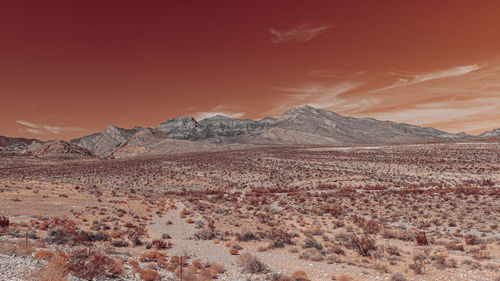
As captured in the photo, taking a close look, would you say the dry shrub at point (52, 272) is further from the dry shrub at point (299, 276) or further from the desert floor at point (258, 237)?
the dry shrub at point (299, 276)

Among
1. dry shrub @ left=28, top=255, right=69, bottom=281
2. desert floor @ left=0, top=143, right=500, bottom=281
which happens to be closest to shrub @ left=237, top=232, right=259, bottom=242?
desert floor @ left=0, top=143, right=500, bottom=281

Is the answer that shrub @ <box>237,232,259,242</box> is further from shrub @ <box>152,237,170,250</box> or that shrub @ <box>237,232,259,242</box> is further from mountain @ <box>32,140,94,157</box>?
mountain @ <box>32,140,94,157</box>

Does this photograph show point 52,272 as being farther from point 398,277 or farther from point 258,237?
point 398,277

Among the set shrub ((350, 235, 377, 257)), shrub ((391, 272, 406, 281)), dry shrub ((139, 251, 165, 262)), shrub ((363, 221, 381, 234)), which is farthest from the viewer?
shrub ((363, 221, 381, 234))

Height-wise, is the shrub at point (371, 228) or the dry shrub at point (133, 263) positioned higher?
the dry shrub at point (133, 263)

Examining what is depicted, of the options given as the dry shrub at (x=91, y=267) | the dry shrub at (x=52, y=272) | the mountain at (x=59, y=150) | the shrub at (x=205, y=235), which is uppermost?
the mountain at (x=59, y=150)

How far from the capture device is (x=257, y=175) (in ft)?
171

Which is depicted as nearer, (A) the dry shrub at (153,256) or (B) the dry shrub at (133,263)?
(B) the dry shrub at (133,263)

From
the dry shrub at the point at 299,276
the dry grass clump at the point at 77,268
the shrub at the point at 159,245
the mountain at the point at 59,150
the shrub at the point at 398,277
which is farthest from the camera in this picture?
the mountain at the point at 59,150

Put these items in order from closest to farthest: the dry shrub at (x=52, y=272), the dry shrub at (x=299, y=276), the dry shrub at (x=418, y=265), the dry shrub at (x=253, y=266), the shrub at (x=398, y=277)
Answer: the dry shrub at (x=52, y=272)
the shrub at (x=398, y=277)
the dry shrub at (x=299, y=276)
the dry shrub at (x=418, y=265)
the dry shrub at (x=253, y=266)

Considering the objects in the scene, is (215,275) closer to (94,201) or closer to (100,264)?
(100,264)

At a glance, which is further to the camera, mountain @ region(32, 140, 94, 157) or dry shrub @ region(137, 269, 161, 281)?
mountain @ region(32, 140, 94, 157)

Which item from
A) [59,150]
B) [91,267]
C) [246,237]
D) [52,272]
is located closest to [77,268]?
[91,267]

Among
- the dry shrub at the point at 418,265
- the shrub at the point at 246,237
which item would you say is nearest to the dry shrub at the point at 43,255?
the shrub at the point at 246,237
